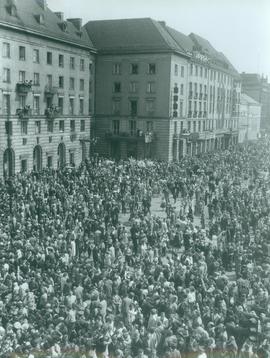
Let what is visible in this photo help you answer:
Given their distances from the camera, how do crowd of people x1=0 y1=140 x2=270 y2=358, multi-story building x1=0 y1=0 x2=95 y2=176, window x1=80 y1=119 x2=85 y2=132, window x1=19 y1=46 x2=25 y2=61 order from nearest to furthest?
crowd of people x1=0 y1=140 x2=270 y2=358 → multi-story building x1=0 y1=0 x2=95 y2=176 → window x1=19 y1=46 x2=25 y2=61 → window x1=80 y1=119 x2=85 y2=132

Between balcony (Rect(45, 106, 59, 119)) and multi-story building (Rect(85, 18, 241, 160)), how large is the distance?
1411cm

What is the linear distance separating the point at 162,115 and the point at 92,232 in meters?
40.8

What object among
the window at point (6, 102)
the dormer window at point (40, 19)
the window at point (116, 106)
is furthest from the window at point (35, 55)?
the window at point (116, 106)

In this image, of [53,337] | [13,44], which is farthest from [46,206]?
[13,44]

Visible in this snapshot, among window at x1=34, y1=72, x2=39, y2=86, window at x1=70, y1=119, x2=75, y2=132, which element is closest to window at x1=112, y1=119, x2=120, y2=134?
window at x1=70, y1=119, x2=75, y2=132

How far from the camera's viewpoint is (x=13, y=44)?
163ft

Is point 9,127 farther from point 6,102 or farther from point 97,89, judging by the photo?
point 97,89

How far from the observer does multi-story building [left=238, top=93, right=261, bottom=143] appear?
4554 inches

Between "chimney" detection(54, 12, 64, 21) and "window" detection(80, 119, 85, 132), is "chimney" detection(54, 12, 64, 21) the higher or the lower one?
the higher one

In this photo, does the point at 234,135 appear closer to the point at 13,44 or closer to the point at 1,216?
the point at 13,44

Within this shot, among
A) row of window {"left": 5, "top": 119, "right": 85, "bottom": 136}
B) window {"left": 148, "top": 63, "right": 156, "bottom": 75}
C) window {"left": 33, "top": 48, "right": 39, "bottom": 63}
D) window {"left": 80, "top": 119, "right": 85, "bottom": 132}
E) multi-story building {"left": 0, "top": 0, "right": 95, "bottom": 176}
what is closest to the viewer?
multi-story building {"left": 0, "top": 0, "right": 95, "bottom": 176}

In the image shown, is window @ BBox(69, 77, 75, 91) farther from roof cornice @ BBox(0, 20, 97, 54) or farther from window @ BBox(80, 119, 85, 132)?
window @ BBox(80, 119, 85, 132)

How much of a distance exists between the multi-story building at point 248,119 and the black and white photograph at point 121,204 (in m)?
25.5

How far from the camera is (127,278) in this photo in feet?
68.1
